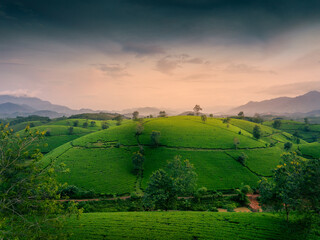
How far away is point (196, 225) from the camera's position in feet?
99.1

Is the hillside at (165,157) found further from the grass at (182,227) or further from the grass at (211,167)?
the grass at (182,227)

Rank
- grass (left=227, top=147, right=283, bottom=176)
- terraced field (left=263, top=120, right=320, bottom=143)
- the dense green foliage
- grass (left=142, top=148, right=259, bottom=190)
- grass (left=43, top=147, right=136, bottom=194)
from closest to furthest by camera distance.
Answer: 1. the dense green foliage
2. grass (left=43, top=147, right=136, bottom=194)
3. grass (left=142, top=148, right=259, bottom=190)
4. grass (left=227, top=147, right=283, bottom=176)
5. terraced field (left=263, top=120, right=320, bottom=143)

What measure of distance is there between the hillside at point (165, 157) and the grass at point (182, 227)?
25295 millimetres

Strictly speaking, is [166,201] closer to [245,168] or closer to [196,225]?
[196,225]

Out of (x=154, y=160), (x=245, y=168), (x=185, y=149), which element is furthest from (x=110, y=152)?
(x=245, y=168)

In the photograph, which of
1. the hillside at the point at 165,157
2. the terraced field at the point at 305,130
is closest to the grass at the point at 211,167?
the hillside at the point at 165,157

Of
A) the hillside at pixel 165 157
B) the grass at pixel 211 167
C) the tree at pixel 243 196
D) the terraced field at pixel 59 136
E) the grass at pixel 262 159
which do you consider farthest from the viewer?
the terraced field at pixel 59 136

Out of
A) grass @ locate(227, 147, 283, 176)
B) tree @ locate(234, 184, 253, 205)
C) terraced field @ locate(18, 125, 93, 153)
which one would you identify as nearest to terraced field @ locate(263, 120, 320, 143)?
grass @ locate(227, 147, 283, 176)

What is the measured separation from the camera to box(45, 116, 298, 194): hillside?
63050mm

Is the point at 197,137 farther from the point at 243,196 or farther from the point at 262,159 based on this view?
the point at 243,196

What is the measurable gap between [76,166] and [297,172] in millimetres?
80752

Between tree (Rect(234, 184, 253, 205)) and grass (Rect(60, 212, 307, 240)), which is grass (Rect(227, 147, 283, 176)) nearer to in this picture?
tree (Rect(234, 184, 253, 205))

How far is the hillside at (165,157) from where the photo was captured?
63.1 m

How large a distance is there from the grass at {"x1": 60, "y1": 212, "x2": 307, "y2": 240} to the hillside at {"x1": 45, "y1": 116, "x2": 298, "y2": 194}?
2529 centimetres
